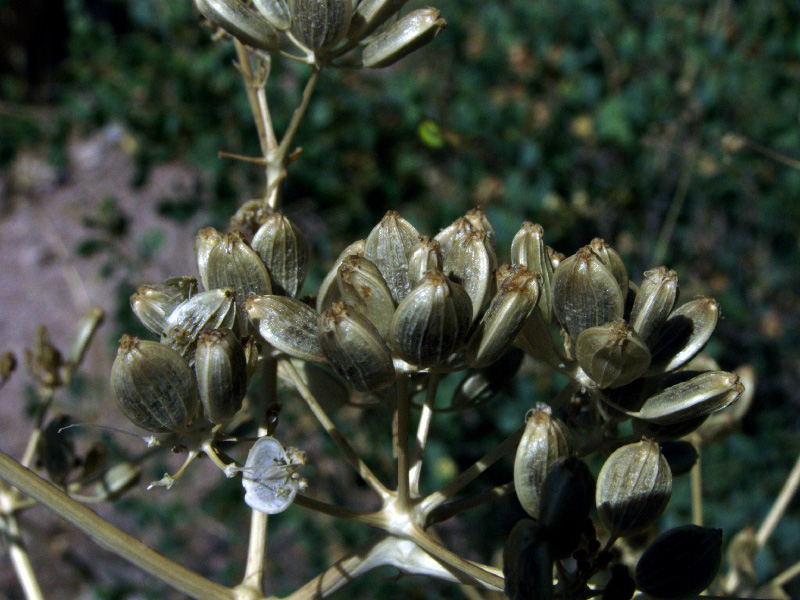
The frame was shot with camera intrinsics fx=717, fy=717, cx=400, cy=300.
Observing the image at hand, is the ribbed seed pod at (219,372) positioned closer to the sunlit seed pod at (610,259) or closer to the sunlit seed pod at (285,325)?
the sunlit seed pod at (285,325)

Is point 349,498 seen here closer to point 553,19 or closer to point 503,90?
point 503,90

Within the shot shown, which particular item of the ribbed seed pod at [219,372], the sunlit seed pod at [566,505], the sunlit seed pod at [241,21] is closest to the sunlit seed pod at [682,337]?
the sunlit seed pod at [566,505]

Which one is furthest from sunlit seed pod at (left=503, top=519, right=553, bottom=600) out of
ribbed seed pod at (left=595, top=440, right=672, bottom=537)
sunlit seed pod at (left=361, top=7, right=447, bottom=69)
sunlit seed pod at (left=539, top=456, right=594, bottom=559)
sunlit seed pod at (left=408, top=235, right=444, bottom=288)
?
sunlit seed pod at (left=361, top=7, right=447, bottom=69)

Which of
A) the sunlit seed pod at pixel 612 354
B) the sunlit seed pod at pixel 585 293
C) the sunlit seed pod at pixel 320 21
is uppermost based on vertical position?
the sunlit seed pod at pixel 320 21

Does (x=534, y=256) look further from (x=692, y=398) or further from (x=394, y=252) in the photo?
(x=692, y=398)

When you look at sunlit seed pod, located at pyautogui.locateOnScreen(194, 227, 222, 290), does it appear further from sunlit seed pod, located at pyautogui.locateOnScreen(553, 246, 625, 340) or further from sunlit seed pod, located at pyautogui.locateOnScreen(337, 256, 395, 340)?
sunlit seed pod, located at pyautogui.locateOnScreen(553, 246, 625, 340)

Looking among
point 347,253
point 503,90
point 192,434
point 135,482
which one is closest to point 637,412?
point 347,253
